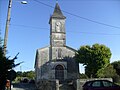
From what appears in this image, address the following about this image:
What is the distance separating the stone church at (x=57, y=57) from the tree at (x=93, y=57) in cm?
310

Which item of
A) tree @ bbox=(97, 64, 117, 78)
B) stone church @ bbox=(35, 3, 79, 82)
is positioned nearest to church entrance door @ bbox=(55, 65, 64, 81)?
stone church @ bbox=(35, 3, 79, 82)

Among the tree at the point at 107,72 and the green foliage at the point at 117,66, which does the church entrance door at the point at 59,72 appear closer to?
the tree at the point at 107,72

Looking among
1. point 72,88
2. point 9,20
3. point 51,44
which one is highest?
point 51,44

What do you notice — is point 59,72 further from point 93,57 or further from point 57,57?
point 93,57

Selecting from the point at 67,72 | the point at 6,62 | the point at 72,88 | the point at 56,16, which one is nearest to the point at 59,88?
the point at 72,88

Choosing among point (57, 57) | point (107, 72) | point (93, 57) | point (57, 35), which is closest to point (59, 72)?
point (57, 57)

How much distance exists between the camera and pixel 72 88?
31531 mm

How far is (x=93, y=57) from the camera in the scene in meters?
46.5

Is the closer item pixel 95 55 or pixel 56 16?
pixel 95 55

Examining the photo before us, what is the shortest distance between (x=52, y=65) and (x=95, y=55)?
860 cm

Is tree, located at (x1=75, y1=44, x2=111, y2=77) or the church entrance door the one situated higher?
tree, located at (x1=75, y1=44, x2=111, y2=77)

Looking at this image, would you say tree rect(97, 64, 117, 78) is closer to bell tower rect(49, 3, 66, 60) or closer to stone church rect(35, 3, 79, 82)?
stone church rect(35, 3, 79, 82)

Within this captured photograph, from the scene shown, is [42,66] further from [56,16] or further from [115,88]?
[115,88]

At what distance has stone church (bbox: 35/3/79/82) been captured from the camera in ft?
163
